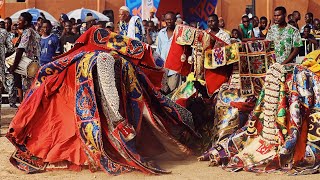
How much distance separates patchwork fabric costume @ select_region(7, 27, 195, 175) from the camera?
23.4ft

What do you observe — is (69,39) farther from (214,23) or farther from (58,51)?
(214,23)

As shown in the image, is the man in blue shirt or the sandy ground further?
the man in blue shirt

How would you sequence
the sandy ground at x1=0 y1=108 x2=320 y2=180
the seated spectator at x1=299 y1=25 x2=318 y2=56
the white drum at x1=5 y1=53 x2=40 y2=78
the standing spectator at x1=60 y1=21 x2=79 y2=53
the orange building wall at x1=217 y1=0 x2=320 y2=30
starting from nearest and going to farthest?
the sandy ground at x1=0 y1=108 x2=320 y2=180 → the white drum at x1=5 y1=53 x2=40 y2=78 → the standing spectator at x1=60 y1=21 x2=79 y2=53 → the seated spectator at x1=299 y1=25 x2=318 y2=56 → the orange building wall at x1=217 y1=0 x2=320 y2=30

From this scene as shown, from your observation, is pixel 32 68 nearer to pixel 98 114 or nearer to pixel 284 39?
pixel 98 114

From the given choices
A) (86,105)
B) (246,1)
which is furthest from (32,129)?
(246,1)

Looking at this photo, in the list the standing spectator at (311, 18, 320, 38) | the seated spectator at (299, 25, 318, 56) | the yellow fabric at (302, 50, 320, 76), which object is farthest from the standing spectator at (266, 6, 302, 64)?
the standing spectator at (311, 18, 320, 38)

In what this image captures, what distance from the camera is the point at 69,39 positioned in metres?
12.5

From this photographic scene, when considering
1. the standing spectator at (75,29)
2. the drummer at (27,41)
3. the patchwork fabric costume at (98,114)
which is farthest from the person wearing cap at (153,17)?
the patchwork fabric costume at (98,114)

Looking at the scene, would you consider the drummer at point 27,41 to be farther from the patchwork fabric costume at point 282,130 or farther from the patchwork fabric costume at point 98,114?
the patchwork fabric costume at point 282,130

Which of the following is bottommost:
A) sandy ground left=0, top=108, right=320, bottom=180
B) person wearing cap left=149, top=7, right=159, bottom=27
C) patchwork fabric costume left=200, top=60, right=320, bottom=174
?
sandy ground left=0, top=108, right=320, bottom=180

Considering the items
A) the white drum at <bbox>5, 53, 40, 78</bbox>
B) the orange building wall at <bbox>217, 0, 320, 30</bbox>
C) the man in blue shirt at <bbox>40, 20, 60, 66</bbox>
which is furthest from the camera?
the orange building wall at <bbox>217, 0, 320, 30</bbox>

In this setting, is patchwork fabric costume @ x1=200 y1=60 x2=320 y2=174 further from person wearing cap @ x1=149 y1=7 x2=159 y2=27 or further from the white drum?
person wearing cap @ x1=149 y1=7 x2=159 y2=27

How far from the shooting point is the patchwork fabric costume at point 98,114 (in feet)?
23.4

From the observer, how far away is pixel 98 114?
7.21 metres
